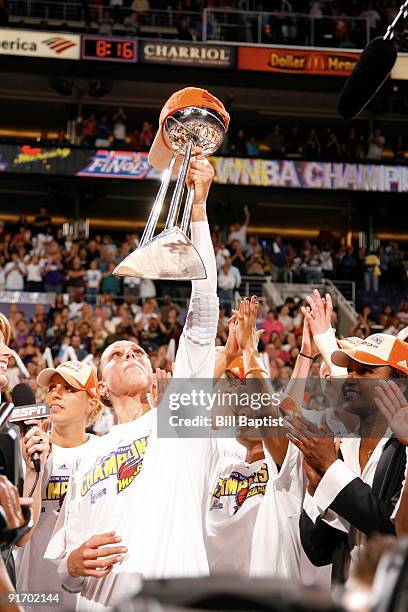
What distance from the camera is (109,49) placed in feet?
57.8

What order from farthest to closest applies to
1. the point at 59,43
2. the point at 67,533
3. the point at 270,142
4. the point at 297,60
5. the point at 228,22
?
the point at 270,142 → the point at 228,22 → the point at 297,60 → the point at 59,43 → the point at 67,533

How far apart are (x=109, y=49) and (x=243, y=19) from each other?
2.82 metres

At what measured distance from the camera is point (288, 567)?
353 centimetres

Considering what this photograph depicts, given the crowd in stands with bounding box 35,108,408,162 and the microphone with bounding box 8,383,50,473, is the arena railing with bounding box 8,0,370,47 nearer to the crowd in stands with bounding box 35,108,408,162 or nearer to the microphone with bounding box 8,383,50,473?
the crowd in stands with bounding box 35,108,408,162

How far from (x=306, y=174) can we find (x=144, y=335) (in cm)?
725

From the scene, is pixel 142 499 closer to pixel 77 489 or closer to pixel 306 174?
pixel 77 489

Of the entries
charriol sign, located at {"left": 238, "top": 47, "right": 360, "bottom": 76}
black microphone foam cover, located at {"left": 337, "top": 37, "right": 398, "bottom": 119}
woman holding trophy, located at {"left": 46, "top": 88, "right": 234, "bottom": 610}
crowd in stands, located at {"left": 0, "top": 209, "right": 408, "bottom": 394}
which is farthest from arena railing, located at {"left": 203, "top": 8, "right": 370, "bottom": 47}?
black microphone foam cover, located at {"left": 337, "top": 37, "right": 398, "bottom": 119}

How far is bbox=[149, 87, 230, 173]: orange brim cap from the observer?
3021 millimetres

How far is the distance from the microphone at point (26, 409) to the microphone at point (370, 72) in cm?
136

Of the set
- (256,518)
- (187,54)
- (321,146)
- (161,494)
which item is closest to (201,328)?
(161,494)

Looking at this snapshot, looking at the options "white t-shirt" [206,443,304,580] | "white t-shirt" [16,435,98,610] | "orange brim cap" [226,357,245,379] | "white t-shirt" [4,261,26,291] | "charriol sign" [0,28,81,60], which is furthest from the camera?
"charriol sign" [0,28,81,60]

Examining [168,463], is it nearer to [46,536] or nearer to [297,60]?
[46,536]

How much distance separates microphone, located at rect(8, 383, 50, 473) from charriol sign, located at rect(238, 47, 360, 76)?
50.2ft

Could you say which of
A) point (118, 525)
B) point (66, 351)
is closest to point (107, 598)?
point (118, 525)
